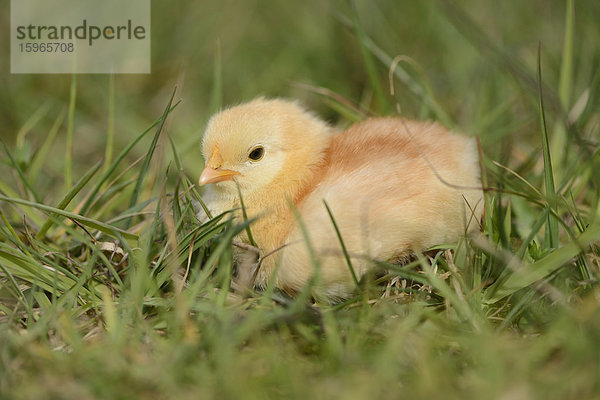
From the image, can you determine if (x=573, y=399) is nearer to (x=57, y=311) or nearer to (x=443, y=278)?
(x=443, y=278)

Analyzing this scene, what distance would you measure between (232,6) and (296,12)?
64 centimetres

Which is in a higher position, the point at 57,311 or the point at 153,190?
the point at 153,190

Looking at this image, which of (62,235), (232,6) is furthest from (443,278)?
(232,6)

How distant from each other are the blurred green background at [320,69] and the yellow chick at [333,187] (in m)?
0.79

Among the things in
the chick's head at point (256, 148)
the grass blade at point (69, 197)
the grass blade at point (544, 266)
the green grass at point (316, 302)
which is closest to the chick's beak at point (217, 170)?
the chick's head at point (256, 148)

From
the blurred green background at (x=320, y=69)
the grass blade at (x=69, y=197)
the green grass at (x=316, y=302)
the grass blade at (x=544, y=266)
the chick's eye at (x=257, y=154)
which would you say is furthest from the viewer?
the blurred green background at (x=320, y=69)

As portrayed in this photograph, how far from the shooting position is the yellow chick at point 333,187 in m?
2.07

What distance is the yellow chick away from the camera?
2.07 metres

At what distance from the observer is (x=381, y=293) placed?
2.14 meters

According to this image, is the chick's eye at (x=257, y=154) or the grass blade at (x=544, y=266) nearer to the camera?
the grass blade at (x=544, y=266)

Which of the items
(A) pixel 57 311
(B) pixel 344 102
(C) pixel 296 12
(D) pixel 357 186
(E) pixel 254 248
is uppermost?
(C) pixel 296 12

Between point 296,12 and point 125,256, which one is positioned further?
point 296,12

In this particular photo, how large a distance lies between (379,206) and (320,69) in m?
2.12

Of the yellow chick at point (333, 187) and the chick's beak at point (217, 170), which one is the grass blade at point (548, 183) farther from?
the chick's beak at point (217, 170)
